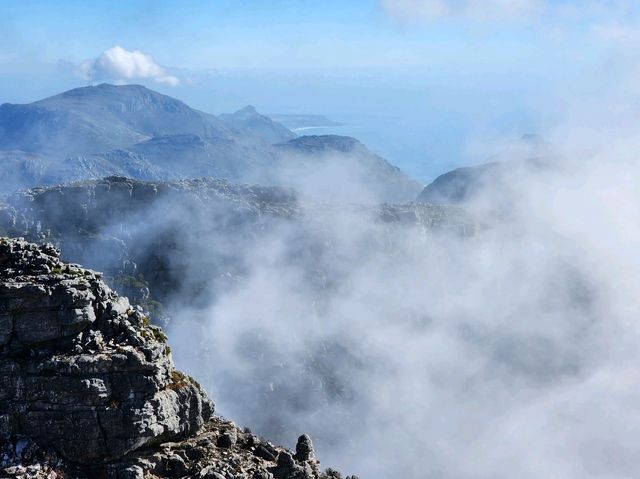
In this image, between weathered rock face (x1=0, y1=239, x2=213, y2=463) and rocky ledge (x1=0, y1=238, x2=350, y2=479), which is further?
weathered rock face (x1=0, y1=239, x2=213, y2=463)

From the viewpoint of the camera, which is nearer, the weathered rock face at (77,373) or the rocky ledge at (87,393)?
the rocky ledge at (87,393)

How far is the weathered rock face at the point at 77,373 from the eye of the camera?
67.8 meters

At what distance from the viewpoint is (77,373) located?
69.2 m

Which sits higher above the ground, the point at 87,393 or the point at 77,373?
the point at 77,373

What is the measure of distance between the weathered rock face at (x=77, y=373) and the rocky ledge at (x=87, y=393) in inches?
3.7

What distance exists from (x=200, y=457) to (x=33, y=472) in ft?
54.1

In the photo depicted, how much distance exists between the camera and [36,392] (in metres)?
68.2

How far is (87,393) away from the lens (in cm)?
6912

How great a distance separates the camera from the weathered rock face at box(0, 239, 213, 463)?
67812 millimetres

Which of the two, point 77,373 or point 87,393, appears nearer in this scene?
point 87,393

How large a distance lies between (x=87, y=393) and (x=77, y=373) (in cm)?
212

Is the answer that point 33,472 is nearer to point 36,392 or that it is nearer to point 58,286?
point 36,392

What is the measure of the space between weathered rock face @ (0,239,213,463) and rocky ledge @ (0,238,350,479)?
95 mm

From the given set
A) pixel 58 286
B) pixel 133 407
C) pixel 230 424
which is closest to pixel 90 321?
pixel 58 286
